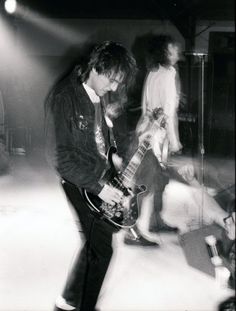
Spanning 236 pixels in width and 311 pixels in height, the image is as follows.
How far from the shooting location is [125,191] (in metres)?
1.99

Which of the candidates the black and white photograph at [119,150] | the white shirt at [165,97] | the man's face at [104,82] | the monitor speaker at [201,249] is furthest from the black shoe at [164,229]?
the man's face at [104,82]

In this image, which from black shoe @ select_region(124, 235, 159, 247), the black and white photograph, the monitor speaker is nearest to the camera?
the black and white photograph

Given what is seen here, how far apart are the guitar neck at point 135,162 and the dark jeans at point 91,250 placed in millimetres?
251

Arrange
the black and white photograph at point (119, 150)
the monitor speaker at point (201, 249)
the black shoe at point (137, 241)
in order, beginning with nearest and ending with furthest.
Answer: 1. the black and white photograph at point (119, 150)
2. the monitor speaker at point (201, 249)
3. the black shoe at point (137, 241)

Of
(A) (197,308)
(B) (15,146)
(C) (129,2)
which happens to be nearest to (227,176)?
(A) (197,308)

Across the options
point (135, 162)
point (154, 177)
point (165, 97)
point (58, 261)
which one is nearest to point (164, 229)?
point (154, 177)

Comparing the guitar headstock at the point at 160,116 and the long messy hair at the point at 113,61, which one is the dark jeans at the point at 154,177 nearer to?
the guitar headstock at the point at 160,116

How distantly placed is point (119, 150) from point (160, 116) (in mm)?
274

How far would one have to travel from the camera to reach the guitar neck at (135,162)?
1999mm

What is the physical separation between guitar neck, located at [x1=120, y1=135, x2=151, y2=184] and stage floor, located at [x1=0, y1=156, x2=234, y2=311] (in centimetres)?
22

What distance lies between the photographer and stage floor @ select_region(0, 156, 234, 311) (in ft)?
6.68

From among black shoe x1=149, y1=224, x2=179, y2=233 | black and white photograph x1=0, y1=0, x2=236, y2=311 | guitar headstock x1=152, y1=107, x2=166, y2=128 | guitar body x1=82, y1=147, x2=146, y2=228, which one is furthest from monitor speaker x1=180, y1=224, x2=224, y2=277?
guitar headstock x1=152, y1=107, x2=166, y2=128

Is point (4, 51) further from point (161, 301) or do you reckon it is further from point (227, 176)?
point (161, 301)

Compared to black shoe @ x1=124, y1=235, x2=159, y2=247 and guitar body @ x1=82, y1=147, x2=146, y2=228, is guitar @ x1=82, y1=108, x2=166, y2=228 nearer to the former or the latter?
guitar body @ x1=82, y1=147, x2=146, y2=228
